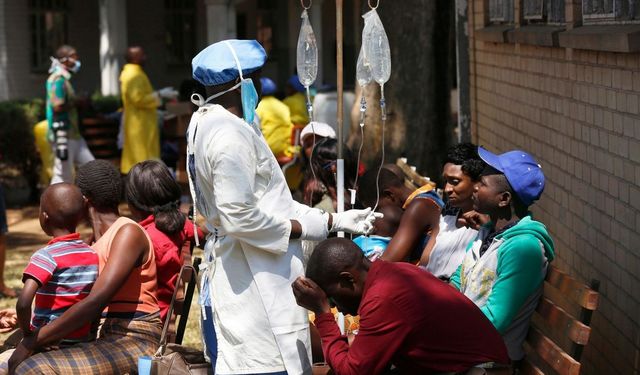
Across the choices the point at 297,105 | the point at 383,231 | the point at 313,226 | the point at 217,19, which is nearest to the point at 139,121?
the point at 297,105

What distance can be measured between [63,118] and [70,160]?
511mm

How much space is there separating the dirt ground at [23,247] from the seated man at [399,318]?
13.0 ft

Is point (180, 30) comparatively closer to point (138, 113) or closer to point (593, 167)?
point (138, 113)

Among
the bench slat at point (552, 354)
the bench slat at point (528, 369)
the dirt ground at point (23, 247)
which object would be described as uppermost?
the bench slat at point (552, 354)

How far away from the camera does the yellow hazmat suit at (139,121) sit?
1347cm

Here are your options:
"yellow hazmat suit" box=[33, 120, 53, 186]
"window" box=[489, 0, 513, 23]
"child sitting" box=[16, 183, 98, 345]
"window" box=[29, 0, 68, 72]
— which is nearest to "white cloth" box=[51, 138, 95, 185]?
"yellow hazmat suit" box=[33, 120, 53, 186]

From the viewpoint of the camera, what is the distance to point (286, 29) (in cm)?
2916

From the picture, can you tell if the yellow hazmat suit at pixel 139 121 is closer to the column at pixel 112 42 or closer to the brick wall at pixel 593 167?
the brick wall at pixel 593 167

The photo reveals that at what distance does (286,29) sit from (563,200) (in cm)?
2325

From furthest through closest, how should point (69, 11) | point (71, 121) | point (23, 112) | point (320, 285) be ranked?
1. point (69, 11)
2. point (23, 112)
3. point (71, 121)
4. point (320, 285)

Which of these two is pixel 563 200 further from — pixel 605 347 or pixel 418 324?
pixel 418 324

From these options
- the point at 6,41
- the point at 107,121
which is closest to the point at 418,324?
the point at 107,121

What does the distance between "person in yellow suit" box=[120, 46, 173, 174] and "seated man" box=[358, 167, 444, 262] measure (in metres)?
7.81

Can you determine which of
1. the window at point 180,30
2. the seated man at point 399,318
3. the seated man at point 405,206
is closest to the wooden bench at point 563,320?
the seated man at point 399,318
